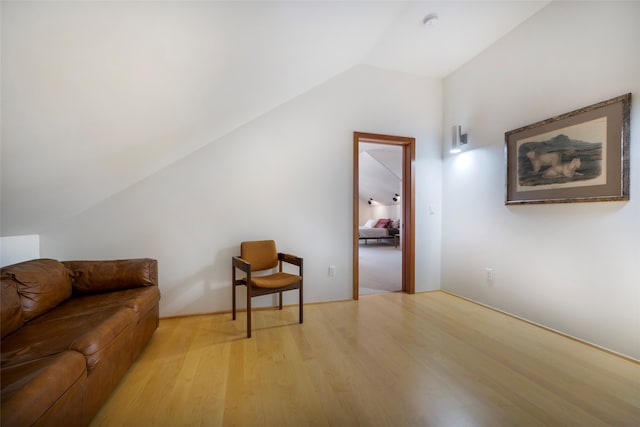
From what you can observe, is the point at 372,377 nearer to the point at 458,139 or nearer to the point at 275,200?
the point at 275,200

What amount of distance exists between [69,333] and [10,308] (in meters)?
0.37

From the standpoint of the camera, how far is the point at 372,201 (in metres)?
11.2

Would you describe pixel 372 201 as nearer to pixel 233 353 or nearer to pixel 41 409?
pixel 233 353

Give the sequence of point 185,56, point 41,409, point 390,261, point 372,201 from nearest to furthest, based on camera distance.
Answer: point 41,409 → point 185,56 → point 390,261 → point 372,201

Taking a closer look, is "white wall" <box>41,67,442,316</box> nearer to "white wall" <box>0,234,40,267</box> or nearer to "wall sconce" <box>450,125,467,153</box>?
"white wall" <box>0,234,40,267</box>

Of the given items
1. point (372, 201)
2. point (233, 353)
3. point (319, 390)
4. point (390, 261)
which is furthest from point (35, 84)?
point (372, 201)

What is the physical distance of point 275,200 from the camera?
9.13ft

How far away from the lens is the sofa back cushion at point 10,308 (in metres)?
1.27

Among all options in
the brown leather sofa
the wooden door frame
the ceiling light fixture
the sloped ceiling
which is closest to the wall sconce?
the wooden door frame

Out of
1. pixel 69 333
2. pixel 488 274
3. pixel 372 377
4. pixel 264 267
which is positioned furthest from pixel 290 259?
pixel 488 274

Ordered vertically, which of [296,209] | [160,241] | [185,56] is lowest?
[160,241]

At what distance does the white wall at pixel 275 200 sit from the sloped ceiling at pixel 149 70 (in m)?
0.19

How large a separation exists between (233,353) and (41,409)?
3.69 ft

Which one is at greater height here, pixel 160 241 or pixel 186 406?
pixel 160 241
